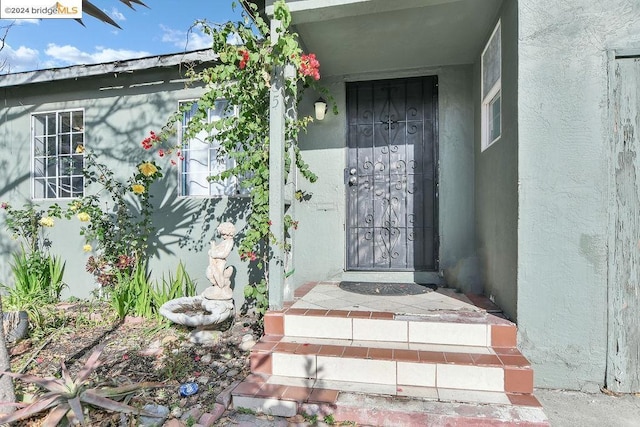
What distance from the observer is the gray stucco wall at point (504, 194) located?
98.8 inches

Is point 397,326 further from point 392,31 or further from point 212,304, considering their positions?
point 392,31

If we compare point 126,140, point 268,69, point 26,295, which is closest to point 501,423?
point 268,69

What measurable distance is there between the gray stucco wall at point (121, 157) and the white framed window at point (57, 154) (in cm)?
10

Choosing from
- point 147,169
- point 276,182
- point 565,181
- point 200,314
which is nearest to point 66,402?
point 200,314

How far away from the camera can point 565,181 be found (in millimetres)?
2377

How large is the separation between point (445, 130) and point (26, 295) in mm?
5376

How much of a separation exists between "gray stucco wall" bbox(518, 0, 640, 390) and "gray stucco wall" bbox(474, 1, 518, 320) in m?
0.08

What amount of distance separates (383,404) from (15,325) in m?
3.67

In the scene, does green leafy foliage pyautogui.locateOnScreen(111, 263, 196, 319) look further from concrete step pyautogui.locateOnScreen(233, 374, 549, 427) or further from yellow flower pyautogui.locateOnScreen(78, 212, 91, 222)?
concrete step pyautogui.locateOnScreen(233, 374, 549, 427)

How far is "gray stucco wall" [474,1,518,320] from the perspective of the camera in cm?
251

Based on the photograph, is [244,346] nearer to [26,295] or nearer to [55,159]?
[26,295]

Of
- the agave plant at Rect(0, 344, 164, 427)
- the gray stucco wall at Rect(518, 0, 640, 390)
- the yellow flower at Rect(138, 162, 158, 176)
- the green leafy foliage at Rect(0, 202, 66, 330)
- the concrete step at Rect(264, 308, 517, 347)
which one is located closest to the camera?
the agave plant at Rect(0, 344, 164, 427)

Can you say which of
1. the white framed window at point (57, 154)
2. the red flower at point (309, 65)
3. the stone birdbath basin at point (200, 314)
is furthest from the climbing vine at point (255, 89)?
the white framed window at point (57, 154)

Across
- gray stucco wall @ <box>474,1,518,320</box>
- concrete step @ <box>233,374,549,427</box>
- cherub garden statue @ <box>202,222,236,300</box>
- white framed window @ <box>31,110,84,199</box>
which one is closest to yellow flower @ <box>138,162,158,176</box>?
cherub garden statue @ <box>202,222,236,300</box>
